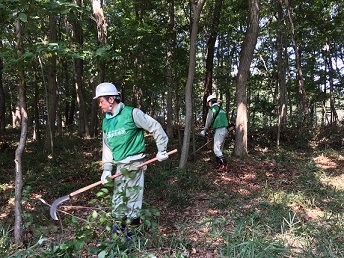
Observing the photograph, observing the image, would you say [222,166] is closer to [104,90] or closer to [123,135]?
[123,135]

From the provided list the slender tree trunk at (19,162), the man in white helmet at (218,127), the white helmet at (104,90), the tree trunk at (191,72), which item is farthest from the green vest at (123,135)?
the man in white helmet at (218,127)

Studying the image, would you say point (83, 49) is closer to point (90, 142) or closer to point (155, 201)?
point (155, 201)

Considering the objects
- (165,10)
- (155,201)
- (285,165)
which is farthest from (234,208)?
(165,10)

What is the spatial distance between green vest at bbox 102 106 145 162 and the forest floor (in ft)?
2.56

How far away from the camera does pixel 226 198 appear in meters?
5.51

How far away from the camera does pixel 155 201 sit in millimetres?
5609

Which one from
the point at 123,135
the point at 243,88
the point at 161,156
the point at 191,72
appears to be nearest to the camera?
the point at 161,156

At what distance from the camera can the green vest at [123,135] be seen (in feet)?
11.4

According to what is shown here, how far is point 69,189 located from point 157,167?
2336 millimetres

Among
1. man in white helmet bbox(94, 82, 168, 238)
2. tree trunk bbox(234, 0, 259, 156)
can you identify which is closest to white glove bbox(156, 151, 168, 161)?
man in white helmet bbox(94, 82, 168, 238)

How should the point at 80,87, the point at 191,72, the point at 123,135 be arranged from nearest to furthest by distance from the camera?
the point at 123,135
the point at 191,72
the point at 80,87

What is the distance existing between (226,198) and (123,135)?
2971 millimetres

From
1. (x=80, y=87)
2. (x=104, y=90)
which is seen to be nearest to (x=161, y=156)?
(x=104, y=90)

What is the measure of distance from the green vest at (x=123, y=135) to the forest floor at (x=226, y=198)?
2.56ft
